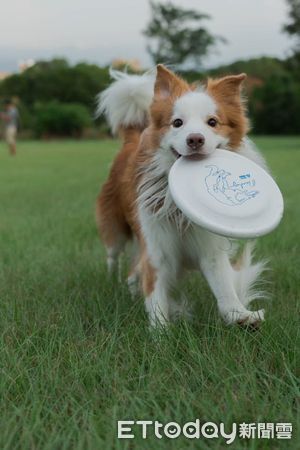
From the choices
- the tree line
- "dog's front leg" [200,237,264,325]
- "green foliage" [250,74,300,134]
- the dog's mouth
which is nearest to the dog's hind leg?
"dog's front leg" [200,237,264,325]

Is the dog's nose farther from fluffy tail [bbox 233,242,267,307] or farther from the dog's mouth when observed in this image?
fluffy tail [bbox 233,242,267,307]

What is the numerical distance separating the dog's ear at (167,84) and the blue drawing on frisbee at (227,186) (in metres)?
0.49

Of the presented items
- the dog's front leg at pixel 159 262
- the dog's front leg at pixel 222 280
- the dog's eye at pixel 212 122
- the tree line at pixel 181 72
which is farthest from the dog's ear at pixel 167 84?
the tree line at pixel 181 72

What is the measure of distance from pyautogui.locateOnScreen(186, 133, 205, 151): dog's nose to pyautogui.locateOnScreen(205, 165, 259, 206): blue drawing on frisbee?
17 centimetres

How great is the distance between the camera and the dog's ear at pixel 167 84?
328 cm

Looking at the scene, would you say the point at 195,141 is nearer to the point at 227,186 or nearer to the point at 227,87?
the point at 227,186

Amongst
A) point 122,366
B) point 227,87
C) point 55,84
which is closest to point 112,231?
point 227,87

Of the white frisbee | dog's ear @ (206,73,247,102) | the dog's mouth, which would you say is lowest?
the white frisbee

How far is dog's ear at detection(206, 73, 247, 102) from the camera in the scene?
10.6ft

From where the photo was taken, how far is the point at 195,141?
300cm

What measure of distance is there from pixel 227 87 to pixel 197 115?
0.31 meters

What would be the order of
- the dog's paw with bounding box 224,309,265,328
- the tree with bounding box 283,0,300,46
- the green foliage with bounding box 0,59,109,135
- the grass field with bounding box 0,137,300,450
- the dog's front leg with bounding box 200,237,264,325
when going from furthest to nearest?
the green foliage with bounding box 0,59,109,135 < the tree with bounding box 283,0,300,46 < the dog's front leg with bounding box 200,237,264,325 < the dog's paw with bounding box 224,309,265,328 < the grass field with bounding box 0,137,300,450

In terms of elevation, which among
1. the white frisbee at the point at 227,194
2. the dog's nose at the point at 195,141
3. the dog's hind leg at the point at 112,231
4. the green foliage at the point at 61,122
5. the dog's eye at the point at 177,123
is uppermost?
the green foliage at the point at 61,122

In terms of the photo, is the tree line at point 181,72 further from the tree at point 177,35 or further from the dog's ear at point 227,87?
the dog's ear at point 227,87
